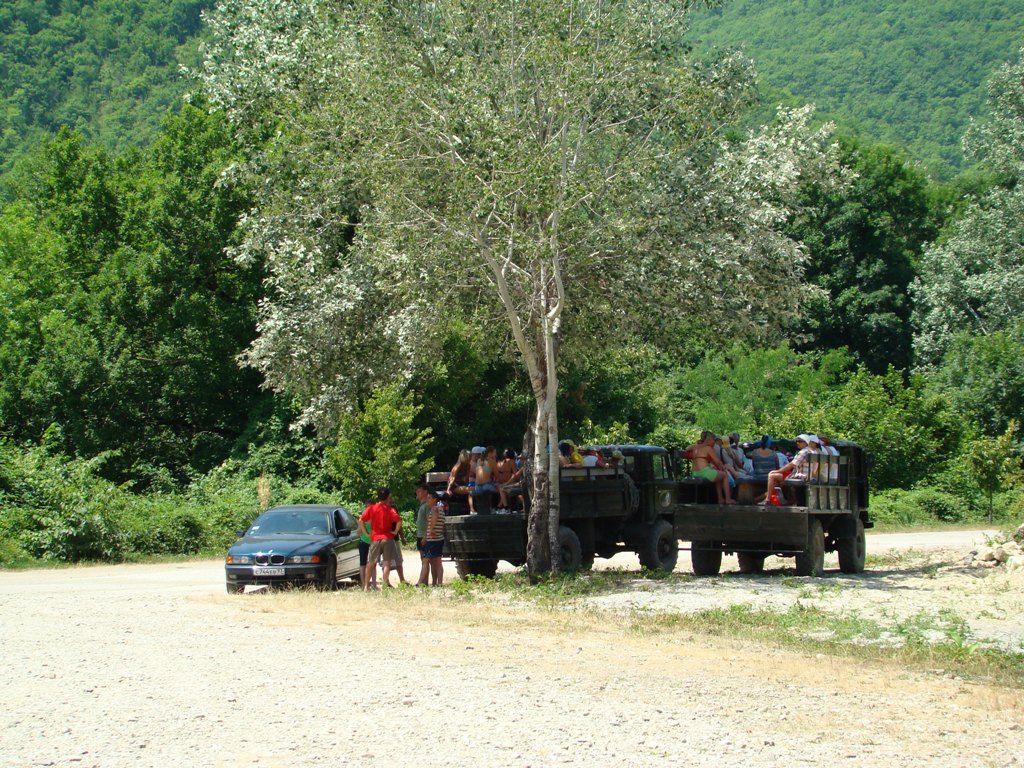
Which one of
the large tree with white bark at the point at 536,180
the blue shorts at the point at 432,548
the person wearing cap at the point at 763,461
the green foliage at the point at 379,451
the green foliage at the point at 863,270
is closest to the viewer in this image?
the large tree with white bark at the point at 536,180

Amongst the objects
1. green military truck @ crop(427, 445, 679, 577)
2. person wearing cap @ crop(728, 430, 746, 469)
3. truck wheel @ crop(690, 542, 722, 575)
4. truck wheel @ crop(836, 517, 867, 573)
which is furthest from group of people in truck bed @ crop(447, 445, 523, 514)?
truck wheel @ crop(836, 517, 867, 573)

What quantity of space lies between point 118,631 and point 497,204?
8427mm

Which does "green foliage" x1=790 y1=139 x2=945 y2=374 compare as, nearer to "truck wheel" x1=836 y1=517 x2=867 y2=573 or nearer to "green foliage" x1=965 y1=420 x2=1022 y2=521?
"green foliage" x1=965 y1=420 x2=1022 y2=521

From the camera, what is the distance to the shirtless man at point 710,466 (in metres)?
19.2

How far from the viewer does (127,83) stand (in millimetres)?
98250

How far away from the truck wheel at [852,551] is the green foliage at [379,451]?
12481mm

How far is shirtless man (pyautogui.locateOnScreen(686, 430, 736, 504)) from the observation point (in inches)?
755

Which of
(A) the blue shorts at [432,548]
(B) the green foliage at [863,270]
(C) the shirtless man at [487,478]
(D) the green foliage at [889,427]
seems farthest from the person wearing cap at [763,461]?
(B) the green foliage at [863,270]

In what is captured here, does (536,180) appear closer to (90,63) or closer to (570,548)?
(570,548)

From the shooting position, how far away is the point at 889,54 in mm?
119688

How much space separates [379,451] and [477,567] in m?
9.53

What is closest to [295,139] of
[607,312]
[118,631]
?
[607,312]

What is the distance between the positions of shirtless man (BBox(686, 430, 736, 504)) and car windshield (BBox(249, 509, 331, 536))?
238 inches

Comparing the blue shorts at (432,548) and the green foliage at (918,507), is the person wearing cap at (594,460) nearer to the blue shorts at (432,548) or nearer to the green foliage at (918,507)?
the blue shorts at (432,548)
